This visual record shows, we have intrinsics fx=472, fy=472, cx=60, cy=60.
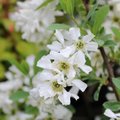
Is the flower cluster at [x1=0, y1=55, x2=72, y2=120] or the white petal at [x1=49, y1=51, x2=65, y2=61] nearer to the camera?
the white petal at [x1=49, y1=51, x2=65, y2=61]

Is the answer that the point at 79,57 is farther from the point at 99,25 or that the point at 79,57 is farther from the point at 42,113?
the point at 42,113

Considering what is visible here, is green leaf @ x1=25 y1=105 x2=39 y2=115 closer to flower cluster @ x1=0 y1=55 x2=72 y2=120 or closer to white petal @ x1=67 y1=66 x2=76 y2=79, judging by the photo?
flower cluster @ x1=0 y1=55 x2=72 y2=120

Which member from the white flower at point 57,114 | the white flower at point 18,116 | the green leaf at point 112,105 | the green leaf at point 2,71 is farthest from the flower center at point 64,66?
the green leaf at point 2,71

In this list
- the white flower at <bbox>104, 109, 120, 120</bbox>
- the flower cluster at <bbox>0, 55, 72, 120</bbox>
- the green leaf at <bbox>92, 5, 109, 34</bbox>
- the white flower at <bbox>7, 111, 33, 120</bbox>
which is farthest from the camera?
the white flower at <bbox>7, 111, 33, 120</bbox>

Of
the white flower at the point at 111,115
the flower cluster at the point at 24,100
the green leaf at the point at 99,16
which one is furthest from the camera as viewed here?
the flower cluster at the point at 24,100

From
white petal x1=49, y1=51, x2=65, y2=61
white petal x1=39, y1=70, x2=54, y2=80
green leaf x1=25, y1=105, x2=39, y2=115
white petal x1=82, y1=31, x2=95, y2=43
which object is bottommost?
green leaf x1=25, y1=105, x2=39, y2=115

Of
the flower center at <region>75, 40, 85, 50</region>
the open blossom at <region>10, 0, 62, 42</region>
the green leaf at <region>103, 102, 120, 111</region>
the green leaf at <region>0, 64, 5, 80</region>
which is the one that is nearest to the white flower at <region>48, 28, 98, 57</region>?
the flower center at <region>75, 40, 85, 50</region>

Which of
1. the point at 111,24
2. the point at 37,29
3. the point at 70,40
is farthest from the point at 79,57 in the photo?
the point at 111,24

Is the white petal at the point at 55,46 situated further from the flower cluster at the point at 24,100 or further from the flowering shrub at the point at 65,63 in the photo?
the flower cluster at the point at 24,100
